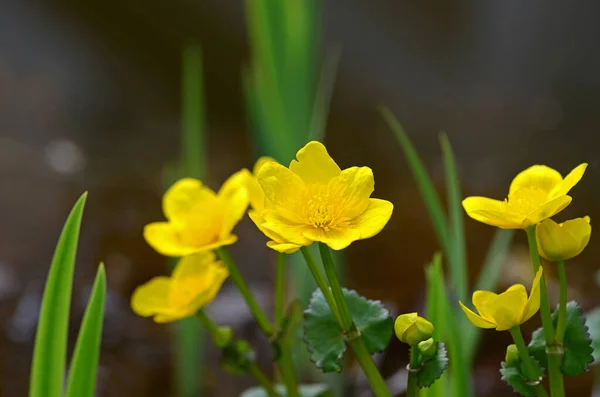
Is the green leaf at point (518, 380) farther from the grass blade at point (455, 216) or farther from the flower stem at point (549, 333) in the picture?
the grass blade at point (455, 216)

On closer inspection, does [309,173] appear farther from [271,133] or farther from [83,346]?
[271,133]

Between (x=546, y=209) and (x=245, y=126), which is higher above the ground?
(x=245, y=126)

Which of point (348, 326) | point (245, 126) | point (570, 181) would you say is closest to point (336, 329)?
point (348, 326)

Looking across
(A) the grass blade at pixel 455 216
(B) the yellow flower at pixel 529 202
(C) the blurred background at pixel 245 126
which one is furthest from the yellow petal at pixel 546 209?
(C) the blurred background at pixel 245 126

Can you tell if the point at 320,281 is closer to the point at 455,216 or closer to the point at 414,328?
the point at 414,328

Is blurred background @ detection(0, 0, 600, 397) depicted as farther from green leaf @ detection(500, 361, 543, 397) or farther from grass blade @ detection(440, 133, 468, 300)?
green leaf @ detection(500, 361, 543, 397)

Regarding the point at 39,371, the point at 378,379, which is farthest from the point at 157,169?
the point at 378,379

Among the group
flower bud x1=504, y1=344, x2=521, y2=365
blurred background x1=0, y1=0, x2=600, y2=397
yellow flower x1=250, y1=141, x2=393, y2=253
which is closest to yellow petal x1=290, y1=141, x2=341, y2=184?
yellow flower x1=250, y1=141, x2=393, y2=253
